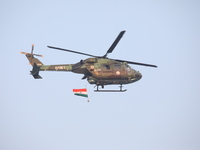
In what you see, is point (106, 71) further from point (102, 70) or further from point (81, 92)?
point (81, 92)

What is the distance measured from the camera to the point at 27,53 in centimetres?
3731

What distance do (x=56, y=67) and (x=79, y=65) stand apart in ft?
9.26

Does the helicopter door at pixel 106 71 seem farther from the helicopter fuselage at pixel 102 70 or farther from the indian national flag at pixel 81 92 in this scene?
the indian national flag at pixel 81 92

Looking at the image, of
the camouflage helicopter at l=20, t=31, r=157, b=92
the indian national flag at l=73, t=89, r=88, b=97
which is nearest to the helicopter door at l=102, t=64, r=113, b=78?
the camouflage helicopter at l=20, t=31, r=157, b=92

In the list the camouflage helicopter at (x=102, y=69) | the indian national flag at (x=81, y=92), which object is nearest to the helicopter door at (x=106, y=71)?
the camouflage helicopter at (x=102, y=69)

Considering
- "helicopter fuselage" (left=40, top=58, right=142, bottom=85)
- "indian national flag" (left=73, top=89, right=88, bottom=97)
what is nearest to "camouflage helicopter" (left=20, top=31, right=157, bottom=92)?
"helicopter fuselage" (left=40, top=58, right=142, bottom=85)

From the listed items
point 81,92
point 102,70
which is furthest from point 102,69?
point 81,92

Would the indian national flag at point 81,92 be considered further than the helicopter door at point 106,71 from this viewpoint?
Yes

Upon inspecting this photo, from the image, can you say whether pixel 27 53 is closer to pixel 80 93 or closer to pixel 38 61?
pixel 38 61

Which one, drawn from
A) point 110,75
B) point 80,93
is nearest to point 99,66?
point 110,75

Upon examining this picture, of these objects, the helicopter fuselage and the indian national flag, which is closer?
the helicopter fuselage

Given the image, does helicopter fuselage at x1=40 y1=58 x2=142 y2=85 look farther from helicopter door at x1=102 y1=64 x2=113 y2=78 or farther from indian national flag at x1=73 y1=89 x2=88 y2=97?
indian national flag at x1=73 y1=89 x2=88 y2=97

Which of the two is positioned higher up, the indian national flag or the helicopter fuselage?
the helicopter fuselage

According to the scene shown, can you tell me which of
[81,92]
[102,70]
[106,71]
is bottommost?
[81,92]
